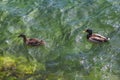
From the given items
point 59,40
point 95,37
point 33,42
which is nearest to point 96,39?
point 95,37

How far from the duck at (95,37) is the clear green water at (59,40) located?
172 millimetres

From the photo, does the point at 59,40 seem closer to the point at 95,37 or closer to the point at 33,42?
the point at 33,42

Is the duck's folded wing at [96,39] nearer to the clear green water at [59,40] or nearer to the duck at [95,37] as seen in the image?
the duck at [95,37]

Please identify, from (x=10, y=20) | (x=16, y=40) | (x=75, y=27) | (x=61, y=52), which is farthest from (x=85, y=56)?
(x=10, y=20)

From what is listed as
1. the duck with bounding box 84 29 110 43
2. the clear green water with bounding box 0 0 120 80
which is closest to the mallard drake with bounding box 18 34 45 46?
the clear green water with bounding box 0 0 120 80

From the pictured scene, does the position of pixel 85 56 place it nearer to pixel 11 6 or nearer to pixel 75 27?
pixel 75 27

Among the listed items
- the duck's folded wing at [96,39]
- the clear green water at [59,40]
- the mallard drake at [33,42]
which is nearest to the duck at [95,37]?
the duck's folded wing at [96,39]

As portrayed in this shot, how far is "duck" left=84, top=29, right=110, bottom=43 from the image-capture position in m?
12.0

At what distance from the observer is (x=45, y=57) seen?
11.6 metres

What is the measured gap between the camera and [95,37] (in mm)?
12250

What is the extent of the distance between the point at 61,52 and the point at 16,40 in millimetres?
2053

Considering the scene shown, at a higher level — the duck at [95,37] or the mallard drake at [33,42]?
the duck at [95,37]

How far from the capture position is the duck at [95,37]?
1205 cm

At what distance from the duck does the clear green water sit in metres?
0.17
